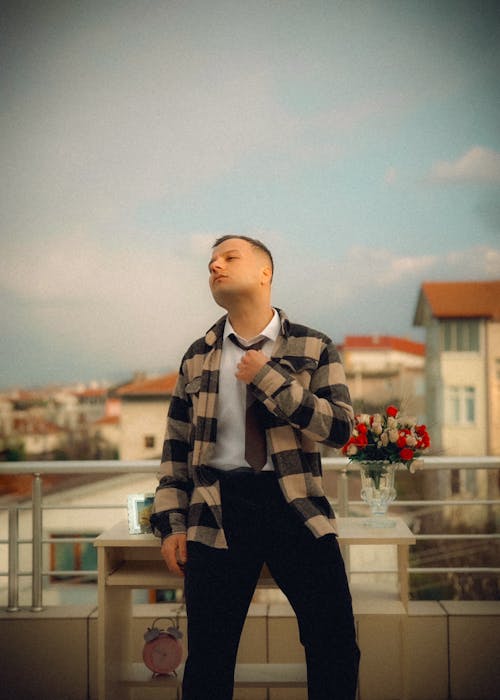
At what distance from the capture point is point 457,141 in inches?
1393

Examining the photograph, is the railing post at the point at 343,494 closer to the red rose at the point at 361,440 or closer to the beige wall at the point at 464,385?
the red rose at the point at 361,440

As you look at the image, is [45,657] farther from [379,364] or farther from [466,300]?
[466,300]

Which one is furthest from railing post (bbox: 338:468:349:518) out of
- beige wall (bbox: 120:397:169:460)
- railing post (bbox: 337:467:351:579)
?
beige wall (bbox: 120:397:169:460)

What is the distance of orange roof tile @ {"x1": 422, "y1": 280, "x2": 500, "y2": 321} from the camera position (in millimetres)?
33219

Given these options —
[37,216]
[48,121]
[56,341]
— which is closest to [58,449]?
[56,341]

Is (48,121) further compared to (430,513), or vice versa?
(48,121)

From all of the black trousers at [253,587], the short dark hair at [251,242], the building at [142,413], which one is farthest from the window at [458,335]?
the black trousers at [253,587]

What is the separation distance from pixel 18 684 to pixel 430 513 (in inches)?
1082

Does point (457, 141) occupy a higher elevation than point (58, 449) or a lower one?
higher

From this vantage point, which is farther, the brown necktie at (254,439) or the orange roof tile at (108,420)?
the orange roof tile at (108,420)

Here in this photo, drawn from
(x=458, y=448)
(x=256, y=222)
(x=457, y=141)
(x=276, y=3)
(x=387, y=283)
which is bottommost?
(x=458, y=448)

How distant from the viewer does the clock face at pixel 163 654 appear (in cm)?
237

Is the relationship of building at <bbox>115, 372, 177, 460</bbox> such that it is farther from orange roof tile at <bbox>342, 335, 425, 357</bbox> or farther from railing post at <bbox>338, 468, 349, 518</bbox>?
railing post at <bbox>338, 468, 349, 518</bbox>

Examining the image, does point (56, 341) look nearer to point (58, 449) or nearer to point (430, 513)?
point (58, 449)
